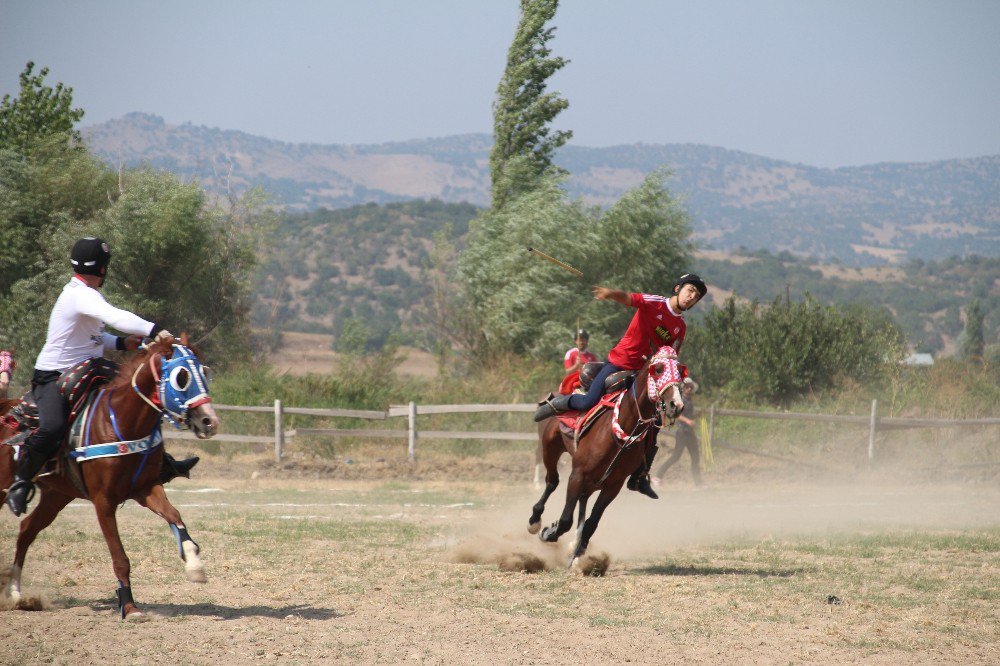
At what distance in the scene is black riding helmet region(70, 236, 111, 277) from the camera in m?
8.80

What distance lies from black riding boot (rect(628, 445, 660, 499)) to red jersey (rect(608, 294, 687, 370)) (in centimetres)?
91

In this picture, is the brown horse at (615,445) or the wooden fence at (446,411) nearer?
the brown horse at (615,445)

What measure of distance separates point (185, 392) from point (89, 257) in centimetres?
140

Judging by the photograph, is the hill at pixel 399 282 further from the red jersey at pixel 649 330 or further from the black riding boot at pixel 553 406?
the red jersey at pixel 649 330

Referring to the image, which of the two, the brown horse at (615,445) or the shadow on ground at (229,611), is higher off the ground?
the brown horse at (615,445)

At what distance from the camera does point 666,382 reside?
34.1 feet

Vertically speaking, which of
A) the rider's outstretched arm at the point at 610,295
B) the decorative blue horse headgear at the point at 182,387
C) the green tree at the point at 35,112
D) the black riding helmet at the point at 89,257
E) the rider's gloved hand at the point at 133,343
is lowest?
the decorative blue horse headgear at the point at 182,387

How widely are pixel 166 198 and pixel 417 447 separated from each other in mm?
14798

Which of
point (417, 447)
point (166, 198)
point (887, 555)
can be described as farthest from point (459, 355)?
point (887, 555)

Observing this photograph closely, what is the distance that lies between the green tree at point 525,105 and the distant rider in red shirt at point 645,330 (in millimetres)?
30976

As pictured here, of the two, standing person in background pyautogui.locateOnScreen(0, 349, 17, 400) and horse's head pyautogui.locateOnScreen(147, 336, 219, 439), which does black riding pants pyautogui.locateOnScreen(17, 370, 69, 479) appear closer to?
horse's head pyautogui.locateOnScreen(147, 336, 219, 439)

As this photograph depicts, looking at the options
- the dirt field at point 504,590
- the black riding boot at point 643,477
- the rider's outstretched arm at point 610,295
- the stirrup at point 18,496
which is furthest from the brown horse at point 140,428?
the black riding boot at point 643,477

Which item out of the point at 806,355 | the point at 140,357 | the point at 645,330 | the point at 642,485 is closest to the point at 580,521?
the point at 642,485

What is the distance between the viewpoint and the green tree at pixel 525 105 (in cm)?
4241
